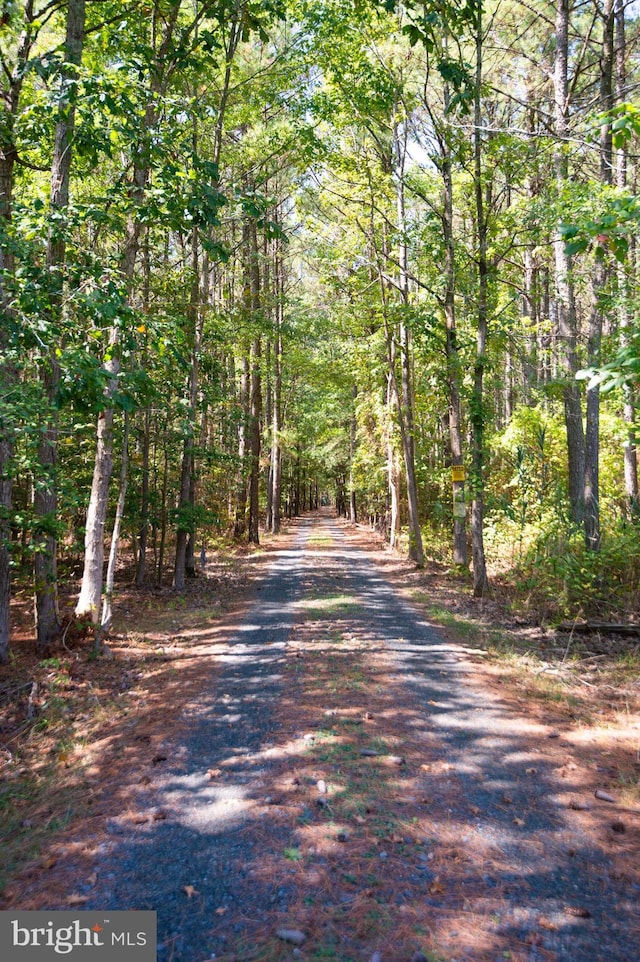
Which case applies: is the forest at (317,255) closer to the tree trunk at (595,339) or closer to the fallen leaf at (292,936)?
the tree trunk at (595,339)

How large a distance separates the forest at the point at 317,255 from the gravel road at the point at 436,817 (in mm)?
2807

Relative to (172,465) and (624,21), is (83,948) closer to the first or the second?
(172,465)

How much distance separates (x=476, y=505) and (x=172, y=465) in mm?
7812

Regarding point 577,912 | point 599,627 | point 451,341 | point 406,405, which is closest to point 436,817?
point 577,912

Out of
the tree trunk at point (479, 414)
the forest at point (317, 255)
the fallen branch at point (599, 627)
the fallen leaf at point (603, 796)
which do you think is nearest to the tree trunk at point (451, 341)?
the forest at point (317, 255)

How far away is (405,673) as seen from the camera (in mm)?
6363

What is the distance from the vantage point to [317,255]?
15867mm

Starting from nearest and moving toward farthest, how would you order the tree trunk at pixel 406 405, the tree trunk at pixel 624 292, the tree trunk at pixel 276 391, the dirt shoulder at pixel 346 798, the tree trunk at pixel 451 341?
the dirt shoulder at pixel 346 798, the tree trunk at pixel 624 292, the tree trunk at pixel 451 341, the tree trunk at pixel 406 405, the tree trunk at pixel 276 391

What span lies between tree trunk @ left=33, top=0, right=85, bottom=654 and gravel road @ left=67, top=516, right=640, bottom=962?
271cm

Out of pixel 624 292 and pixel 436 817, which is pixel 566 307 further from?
pixel 436 817

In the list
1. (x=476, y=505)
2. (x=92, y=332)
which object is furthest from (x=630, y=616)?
(x=92, y=332)

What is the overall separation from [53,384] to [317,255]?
1117 cm

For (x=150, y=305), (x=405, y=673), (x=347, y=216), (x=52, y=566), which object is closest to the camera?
(x=405, y=673)

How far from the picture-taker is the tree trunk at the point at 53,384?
211 inches
